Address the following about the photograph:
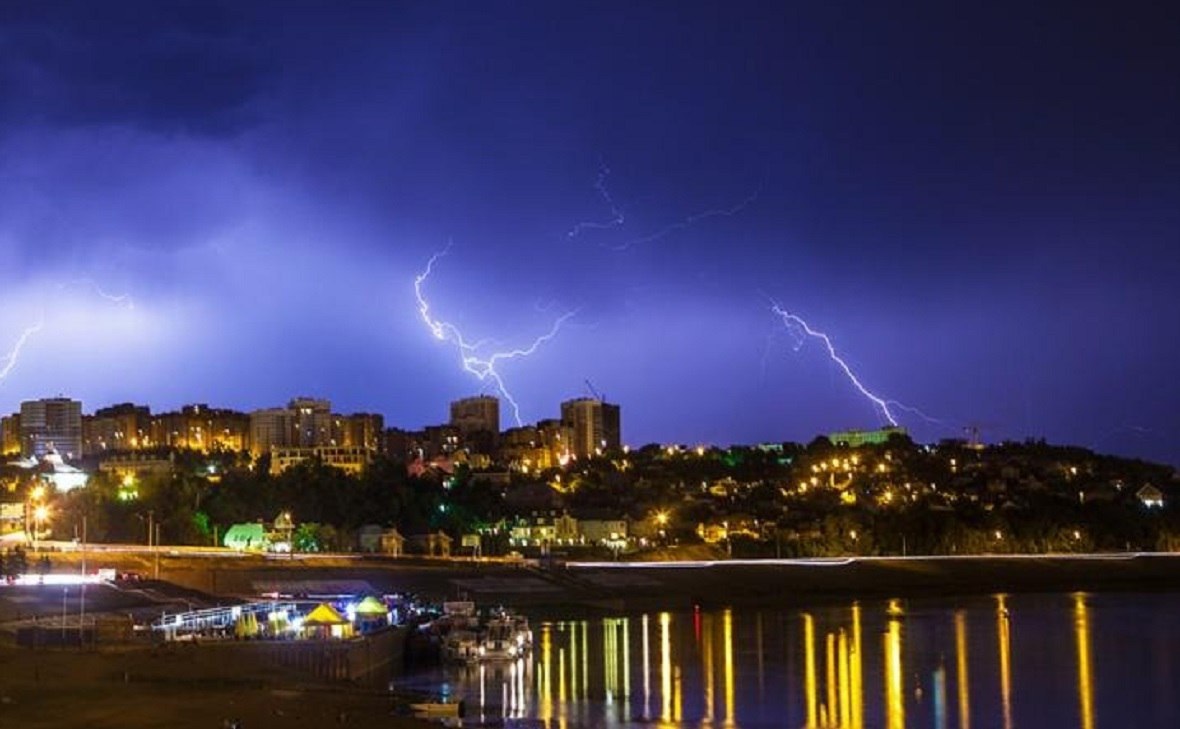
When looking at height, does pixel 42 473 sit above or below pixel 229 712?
above

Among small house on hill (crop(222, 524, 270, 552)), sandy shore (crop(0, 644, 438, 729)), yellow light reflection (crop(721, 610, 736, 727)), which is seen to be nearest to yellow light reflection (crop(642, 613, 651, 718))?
yellow light reflection (crop(721, 610, 736, 727))

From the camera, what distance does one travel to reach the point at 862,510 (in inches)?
5650

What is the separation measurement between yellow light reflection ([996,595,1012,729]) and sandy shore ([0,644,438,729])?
54.0 ft

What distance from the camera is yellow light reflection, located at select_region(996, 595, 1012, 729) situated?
1548 inches

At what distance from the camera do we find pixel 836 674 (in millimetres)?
47531

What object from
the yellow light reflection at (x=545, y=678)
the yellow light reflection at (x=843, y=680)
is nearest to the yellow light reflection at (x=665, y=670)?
the yellow light reflection at (x=545, y=678)

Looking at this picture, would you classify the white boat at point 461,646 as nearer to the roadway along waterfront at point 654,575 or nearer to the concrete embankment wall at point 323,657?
the concrete embankment wall at point 323,657

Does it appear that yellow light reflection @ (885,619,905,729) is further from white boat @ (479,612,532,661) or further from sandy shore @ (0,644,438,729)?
white boat @ (479,612,532,661)

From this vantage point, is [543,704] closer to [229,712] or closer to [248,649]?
[248,649]

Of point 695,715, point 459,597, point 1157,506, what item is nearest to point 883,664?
point 695,715

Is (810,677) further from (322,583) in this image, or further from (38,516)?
(38,516)

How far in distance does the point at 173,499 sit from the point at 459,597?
1206 inches

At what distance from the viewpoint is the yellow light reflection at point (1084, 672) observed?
1529 inches

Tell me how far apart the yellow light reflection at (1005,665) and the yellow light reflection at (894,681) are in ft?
8.81
